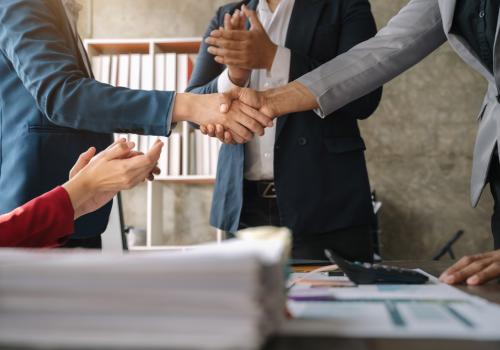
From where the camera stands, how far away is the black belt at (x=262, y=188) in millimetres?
1613

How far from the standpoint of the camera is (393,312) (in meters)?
0.54

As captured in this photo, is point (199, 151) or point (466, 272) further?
point (199, 151)

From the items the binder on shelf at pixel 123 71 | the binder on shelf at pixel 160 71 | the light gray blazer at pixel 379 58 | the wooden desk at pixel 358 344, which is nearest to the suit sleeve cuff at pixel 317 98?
the light gray blazer at pixel 379 58

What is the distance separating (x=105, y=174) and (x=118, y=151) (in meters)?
0.08

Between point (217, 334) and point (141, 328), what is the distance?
0.05 metres

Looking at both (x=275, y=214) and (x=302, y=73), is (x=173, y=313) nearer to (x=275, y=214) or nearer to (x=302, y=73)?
(x=275, y=214)

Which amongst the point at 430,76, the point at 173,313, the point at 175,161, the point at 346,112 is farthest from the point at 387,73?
the point at 430,76

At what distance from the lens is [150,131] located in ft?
4.98

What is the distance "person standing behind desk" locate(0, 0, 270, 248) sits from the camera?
146 cm

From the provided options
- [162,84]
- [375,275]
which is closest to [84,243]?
[375,275]

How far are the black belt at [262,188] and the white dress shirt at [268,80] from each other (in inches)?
0.6

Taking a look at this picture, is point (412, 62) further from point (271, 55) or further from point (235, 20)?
point (235, 20)

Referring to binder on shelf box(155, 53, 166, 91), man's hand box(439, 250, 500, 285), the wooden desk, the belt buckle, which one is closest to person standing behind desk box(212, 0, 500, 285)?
the belt buckle

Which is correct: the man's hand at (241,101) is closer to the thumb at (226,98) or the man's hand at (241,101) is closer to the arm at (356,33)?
the thumb at (226,98)
